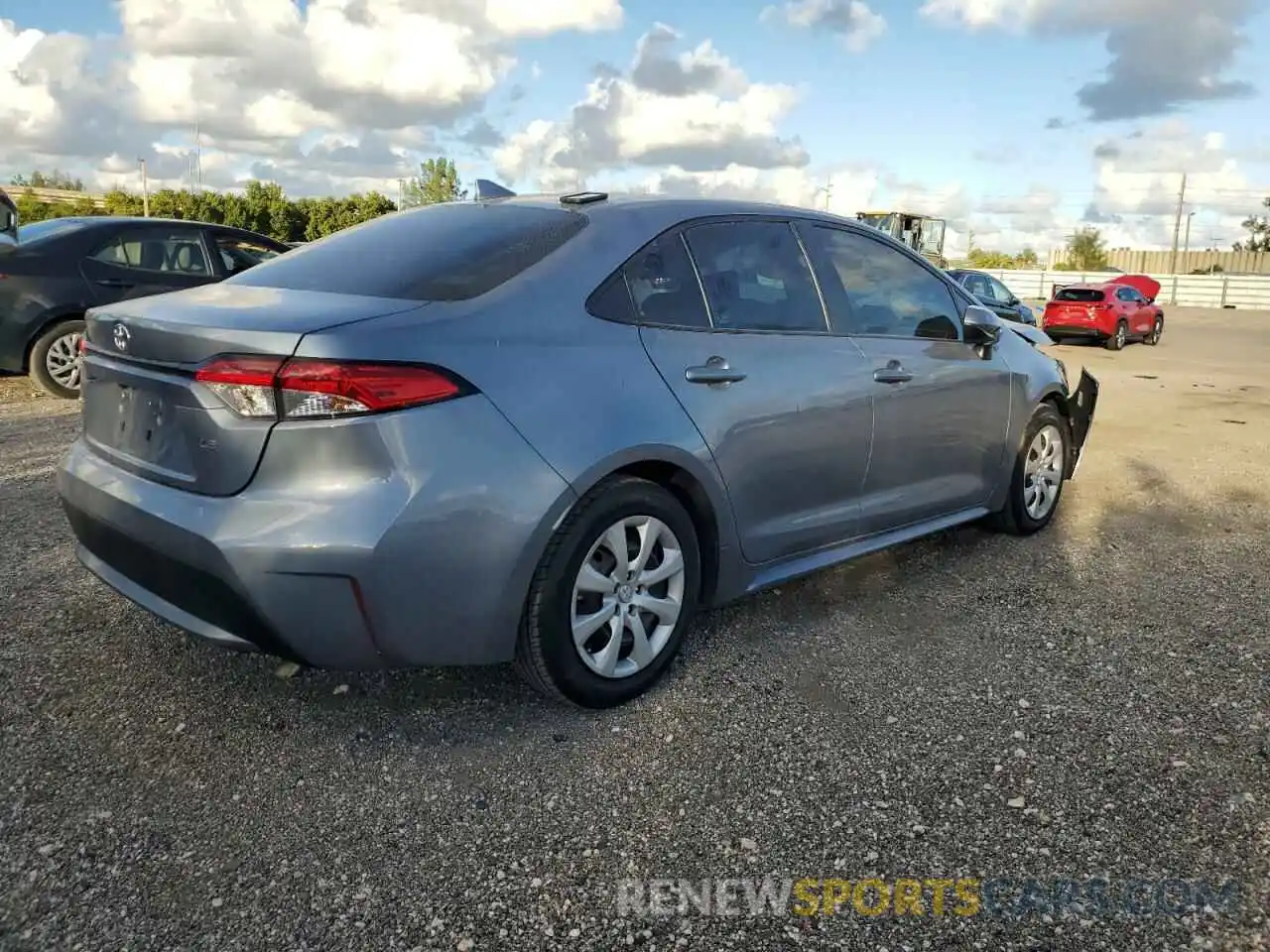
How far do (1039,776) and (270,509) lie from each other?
2.20 m

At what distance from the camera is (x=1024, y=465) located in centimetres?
490

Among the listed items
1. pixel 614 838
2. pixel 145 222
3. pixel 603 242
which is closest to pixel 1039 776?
pixel 614 838

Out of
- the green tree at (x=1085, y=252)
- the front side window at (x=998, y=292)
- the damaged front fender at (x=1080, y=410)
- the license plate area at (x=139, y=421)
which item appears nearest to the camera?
the license plate area at (x=139, y=421)

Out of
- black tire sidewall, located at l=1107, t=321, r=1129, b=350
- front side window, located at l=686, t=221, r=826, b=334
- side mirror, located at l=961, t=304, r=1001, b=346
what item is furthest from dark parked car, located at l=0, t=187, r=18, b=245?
black tire sidewall, located at l=1107, t=321, r=1129, b=350

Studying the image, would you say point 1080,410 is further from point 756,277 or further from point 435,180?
point 435,180

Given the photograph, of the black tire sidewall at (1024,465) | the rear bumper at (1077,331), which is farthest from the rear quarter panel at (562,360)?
the rear bumper at (1077,331)

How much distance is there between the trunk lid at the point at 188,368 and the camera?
2543mm

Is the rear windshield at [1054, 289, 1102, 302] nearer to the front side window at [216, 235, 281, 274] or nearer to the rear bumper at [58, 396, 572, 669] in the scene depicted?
the front side window at [216, 235, 281, 274]

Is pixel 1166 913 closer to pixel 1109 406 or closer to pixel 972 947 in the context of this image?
pixel 972 947

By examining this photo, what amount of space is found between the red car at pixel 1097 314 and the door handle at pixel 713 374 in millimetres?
20265

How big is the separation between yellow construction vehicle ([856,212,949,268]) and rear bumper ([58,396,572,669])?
25453 millimetres

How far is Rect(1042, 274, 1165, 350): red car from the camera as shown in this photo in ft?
69.2

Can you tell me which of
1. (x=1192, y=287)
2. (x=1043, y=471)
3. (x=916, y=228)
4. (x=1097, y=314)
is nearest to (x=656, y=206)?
(x=1043, y=471)

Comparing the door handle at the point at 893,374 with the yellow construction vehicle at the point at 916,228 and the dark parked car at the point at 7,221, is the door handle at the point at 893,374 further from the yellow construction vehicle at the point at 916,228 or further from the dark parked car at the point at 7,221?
the yellow construction vehicle at the point at 916,228
